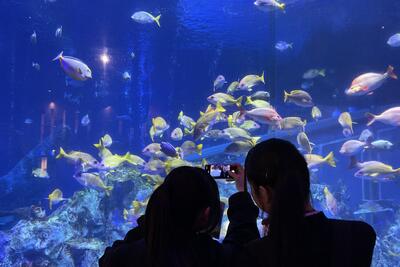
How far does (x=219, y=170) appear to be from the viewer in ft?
5.96

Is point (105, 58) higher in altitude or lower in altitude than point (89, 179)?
higher

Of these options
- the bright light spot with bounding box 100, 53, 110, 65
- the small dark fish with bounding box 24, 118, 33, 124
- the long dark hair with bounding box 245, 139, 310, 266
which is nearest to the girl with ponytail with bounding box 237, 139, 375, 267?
the long dark hair with bounding box 245, 139, 310, 266

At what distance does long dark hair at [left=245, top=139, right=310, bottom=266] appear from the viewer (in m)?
1.28

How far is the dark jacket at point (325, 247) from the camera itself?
1.30 metres

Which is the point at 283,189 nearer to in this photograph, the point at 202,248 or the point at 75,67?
the point at 202,248

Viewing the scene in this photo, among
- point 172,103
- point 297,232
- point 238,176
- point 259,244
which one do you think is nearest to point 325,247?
point 297,232

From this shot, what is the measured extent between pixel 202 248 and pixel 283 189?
383 millimetres

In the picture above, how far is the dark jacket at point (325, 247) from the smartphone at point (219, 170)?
0.51 meters

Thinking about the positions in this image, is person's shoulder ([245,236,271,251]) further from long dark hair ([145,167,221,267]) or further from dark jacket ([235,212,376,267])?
long dark hair ([145,167,221,267])

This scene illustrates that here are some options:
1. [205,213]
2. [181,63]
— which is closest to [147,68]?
[181,63]

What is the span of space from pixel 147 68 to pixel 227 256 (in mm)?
16151

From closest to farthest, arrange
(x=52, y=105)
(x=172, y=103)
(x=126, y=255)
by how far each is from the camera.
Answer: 1. (x=126, y=255)
2. (x=172, y=103)
3. (x=52, y=105)

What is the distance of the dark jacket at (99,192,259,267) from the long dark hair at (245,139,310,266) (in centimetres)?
21

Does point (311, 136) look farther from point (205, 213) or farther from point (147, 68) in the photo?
point (205, 213)
